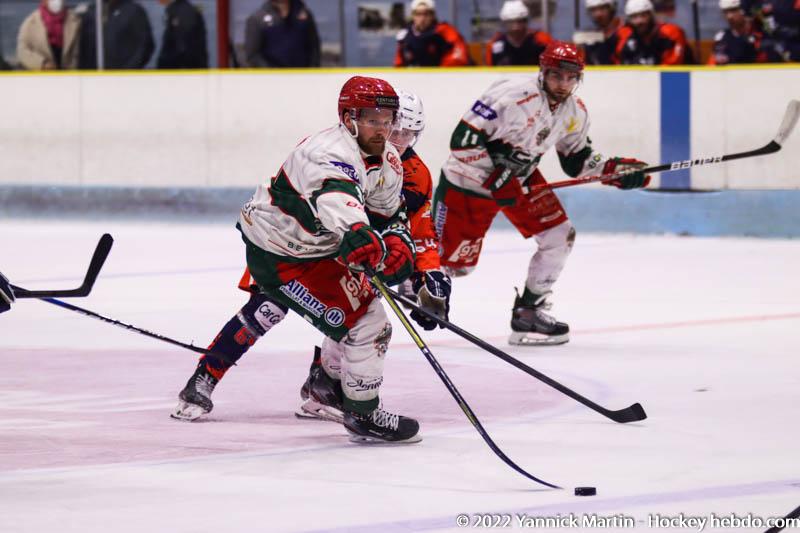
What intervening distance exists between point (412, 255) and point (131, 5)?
733cm

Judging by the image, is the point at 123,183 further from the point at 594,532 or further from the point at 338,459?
the point at 594,532

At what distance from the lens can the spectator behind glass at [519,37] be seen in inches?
392

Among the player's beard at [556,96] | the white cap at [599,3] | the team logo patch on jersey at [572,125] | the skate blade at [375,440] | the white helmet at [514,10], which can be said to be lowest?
the skate blade at [375,440]

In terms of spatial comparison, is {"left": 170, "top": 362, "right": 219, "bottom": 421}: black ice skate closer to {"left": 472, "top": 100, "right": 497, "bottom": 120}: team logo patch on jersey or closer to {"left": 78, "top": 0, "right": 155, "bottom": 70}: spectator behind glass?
{"left": 472, "top": 100, "right": 497, "bottom": 120}: team logo patch on jersey

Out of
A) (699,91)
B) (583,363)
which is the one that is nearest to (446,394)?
(583,363)

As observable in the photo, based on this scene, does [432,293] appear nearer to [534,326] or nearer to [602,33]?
[534,326]

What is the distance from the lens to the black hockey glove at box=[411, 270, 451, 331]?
4.49 m

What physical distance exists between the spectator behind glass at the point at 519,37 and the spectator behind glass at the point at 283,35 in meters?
1.39

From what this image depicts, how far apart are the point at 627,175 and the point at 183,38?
529 cm

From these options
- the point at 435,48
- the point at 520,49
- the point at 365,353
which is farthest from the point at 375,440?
the point at 435,48

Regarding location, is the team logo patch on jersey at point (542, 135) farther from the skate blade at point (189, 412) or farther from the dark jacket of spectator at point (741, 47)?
the dark jacket of spectator at point (741, 47)

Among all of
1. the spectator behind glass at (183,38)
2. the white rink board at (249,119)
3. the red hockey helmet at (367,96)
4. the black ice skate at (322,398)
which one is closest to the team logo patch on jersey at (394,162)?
the red hockey helmet at (367,96)

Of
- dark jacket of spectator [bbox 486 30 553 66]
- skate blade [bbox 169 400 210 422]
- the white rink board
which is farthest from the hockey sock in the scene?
dark jacket of spectator [bbox 486 30 553 66]

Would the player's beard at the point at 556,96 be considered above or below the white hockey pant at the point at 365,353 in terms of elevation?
above
